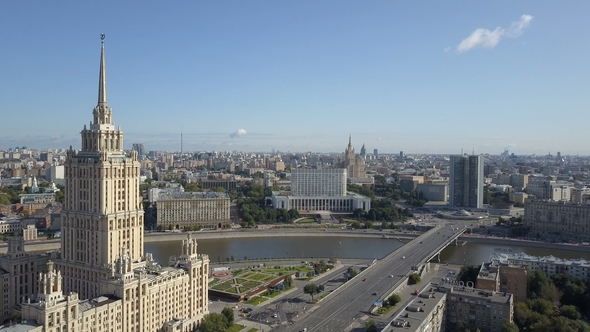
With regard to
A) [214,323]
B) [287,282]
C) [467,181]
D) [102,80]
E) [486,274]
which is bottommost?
[287,282]

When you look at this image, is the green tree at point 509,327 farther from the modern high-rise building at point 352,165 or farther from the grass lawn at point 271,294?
the modern high-rise building at point 352,165

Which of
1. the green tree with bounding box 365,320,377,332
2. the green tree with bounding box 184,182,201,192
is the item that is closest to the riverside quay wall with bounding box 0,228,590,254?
the green tree with bounding box 184,182,201,192

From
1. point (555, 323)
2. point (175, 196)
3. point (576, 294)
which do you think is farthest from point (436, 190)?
point (555, 323)

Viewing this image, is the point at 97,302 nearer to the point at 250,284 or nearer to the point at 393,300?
the point at 250,284

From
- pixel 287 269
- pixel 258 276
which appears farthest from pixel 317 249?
pixel 258 276

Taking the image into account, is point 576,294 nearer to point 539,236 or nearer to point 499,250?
point 499,250
